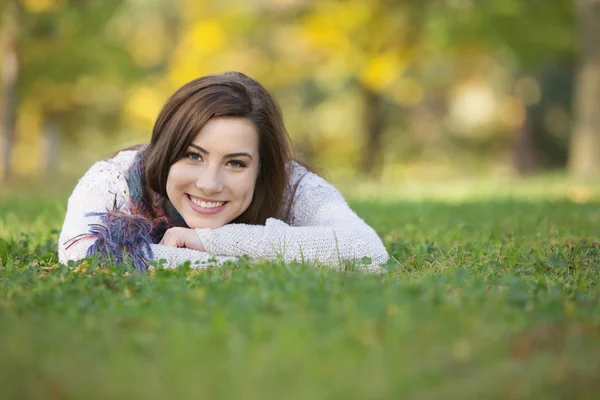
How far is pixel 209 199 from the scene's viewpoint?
3.99m

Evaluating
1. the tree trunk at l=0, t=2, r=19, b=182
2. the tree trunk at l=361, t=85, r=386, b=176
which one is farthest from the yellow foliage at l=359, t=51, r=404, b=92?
the tree trunk at l=0, t=2, r=19, b=182

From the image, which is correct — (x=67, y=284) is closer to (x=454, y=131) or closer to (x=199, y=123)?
(x=199, y=123)

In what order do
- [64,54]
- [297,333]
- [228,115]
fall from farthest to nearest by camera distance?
[64,54] < [228,115] < [297,333]

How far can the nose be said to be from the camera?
3.87 metres

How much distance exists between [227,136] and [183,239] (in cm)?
Result: 63

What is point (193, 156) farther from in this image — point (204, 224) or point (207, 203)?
point (204, 224)

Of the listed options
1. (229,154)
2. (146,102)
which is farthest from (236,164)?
(146,102)

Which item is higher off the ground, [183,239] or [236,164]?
[236,164]

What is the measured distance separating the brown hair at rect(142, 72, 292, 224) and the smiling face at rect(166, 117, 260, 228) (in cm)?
6

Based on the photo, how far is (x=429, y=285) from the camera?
2865 millimetres

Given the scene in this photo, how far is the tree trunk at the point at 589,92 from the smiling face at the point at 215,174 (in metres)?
9.83

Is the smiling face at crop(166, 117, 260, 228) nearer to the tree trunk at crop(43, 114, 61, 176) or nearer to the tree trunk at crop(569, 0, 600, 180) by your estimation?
the tree trunk at crop(569, 0, 600, 180)

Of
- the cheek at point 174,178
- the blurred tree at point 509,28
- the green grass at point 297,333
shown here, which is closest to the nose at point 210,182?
the cheek at point 174,178

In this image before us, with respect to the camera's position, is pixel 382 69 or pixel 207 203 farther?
pixel 382 69
